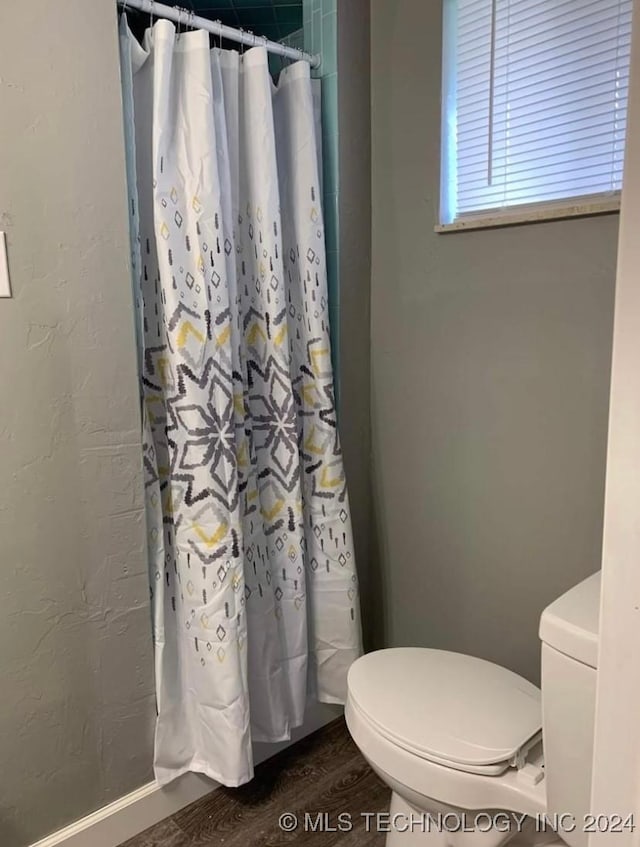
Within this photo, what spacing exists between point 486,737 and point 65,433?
1059 mm

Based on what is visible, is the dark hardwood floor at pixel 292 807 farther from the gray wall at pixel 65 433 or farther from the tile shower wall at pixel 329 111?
the tile shower wall at pixel 329 111

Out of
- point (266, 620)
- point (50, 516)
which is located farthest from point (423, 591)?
point (50, 516)

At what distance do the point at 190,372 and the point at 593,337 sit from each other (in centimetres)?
91

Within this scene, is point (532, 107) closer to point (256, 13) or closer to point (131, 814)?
point (256, 13)

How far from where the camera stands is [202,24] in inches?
59.3

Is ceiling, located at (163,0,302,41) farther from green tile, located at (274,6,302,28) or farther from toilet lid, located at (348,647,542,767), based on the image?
toilet lid, located at (348,647,542,767)

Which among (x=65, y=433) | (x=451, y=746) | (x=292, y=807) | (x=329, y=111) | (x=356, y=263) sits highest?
(x=329, y=111)

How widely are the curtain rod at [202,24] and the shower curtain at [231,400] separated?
6 cm

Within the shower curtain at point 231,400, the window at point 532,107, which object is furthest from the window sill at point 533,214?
the shower curtain at point 231,400

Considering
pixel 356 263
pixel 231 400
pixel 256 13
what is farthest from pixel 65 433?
pixel 256 13

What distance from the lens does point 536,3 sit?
1.46 m

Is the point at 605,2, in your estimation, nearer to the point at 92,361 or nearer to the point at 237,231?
the point at 237,231

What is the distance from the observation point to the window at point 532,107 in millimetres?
1373

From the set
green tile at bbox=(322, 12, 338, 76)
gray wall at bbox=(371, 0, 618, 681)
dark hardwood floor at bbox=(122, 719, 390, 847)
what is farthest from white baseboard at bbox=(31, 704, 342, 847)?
green tile at bbox=(322, 12, 338, 76)
